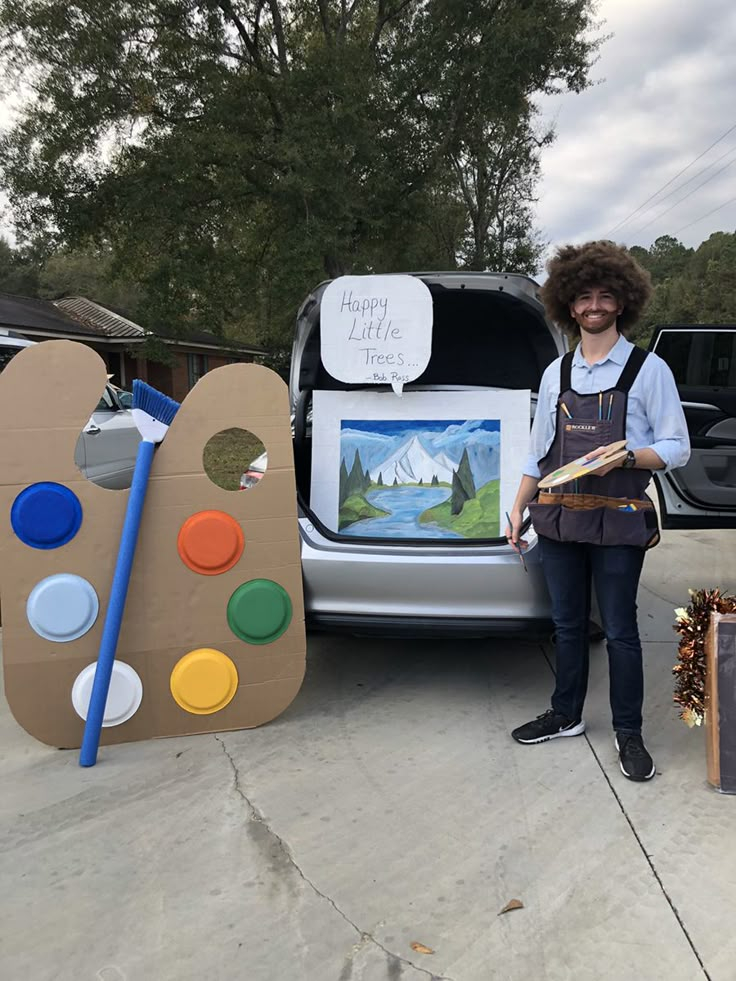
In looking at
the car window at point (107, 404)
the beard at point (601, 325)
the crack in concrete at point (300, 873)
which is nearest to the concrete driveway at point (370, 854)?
the crack in concrete at point (300, 873)

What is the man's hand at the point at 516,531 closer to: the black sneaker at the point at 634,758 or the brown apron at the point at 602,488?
the brown apron at the point at 602,488

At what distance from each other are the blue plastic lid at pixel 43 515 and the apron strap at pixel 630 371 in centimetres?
213

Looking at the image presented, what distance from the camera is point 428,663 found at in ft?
13.0

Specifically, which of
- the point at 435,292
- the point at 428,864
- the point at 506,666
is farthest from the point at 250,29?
the point at 428,864

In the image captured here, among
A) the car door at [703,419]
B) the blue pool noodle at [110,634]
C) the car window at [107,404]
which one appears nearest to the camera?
the blue pool noodle at [110,634]

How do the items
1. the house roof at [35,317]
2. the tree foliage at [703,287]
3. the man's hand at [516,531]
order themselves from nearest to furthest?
the man's hand at [516,531]
the house roof at [35,317]
the tree foliage at [703,287]

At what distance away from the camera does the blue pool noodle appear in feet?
9.32

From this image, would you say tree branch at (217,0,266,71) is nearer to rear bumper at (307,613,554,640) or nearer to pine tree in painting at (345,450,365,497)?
pine tree in painting at (345,450,365,497)

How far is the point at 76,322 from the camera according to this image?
26.8 metres

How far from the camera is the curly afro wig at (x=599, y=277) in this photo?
8.76 ft

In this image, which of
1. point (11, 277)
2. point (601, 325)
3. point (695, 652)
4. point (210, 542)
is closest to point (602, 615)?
point (695, 652)

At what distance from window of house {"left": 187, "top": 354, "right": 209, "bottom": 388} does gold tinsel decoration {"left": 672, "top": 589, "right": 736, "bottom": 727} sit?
90.1 ft

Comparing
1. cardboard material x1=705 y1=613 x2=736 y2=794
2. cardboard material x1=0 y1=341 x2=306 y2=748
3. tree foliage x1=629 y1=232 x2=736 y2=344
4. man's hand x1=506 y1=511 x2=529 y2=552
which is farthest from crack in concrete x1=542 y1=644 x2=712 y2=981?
tree foliage x1=629 y1=232 x2=736 y2=344

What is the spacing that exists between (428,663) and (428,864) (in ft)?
5.59
